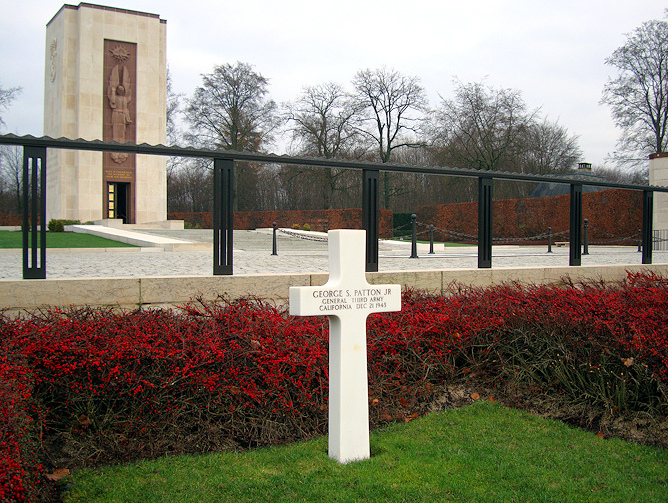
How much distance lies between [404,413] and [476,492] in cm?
137

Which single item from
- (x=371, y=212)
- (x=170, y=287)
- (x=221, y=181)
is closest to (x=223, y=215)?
(x=221, y=181)

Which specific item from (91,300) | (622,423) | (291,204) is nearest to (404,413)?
(622,423)

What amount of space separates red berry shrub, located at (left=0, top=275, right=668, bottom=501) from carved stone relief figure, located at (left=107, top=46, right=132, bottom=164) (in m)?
34.3

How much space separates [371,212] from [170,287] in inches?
108

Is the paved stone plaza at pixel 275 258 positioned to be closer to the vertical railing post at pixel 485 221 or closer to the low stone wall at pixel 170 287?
the vertical railing post at pixel 485 221

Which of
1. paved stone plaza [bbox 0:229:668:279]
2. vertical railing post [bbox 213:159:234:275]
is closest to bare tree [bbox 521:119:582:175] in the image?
paved stone plaza [bbox 0:229:668:279]

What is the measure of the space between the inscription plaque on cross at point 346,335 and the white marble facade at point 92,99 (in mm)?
34560

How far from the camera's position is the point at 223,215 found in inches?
271

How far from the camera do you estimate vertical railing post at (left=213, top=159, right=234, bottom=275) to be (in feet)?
22.4

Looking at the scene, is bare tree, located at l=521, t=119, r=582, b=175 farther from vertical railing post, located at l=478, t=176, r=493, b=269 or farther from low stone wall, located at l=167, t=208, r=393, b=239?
vertical railing post, located at l=478, t=176, r=493, b=269

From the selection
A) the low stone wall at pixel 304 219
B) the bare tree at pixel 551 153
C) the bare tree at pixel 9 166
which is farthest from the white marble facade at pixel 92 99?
the bare tree at pixel 551 153

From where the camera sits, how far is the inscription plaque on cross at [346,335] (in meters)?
3.69

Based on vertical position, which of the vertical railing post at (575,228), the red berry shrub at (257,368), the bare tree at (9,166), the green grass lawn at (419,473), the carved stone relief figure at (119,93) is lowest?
the green grass lawn at (419,473)

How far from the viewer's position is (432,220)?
41219 millimetres
